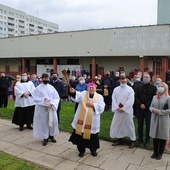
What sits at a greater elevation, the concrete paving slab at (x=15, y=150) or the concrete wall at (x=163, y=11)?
the concrete wall at (x=163, y=11)

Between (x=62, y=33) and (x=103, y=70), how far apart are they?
22.6 feet

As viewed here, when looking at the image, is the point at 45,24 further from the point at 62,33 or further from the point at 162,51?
the point at 162,51

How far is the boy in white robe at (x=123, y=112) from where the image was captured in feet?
20.4

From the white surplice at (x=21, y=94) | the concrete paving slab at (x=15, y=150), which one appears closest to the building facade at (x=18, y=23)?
the white surplice at (x=21, y=94)

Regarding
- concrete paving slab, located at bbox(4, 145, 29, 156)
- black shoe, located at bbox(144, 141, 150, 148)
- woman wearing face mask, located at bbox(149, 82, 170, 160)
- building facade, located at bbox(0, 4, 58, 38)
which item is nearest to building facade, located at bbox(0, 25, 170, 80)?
black shoe, located at bbox(144, 141, 150, 148)

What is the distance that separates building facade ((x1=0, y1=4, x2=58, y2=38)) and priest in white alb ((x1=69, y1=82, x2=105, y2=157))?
99018mm

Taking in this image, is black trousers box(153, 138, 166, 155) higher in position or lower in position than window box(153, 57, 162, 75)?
lower

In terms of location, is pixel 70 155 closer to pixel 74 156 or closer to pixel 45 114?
pixel 74 156

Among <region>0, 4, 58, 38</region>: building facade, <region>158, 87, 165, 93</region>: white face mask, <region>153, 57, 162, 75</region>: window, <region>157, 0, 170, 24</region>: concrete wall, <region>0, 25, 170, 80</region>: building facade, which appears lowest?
<region>158, 87, 165, 93</region>: white face mask

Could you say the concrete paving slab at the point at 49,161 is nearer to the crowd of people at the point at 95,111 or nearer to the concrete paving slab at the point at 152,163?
the crowd of people at the point at 95,111

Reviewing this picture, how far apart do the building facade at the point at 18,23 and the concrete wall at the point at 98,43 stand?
225 feet

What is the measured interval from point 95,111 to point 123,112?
1.04m

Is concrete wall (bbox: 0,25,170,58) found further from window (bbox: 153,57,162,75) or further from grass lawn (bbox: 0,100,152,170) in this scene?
grass lawn (bbox: 0,100,152,170)

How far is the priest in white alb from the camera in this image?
5.57m
